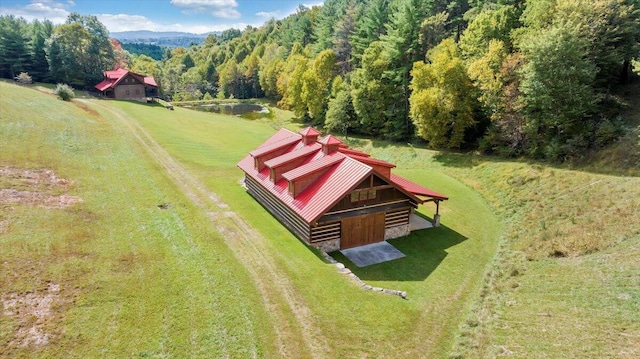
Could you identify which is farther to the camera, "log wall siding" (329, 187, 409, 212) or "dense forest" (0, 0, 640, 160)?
"dense forest" (0, 0, 640, 160)

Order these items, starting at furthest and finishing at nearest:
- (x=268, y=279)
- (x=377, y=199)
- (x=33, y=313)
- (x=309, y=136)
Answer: (x=309, y=136)
(x=377, y=199)
(x=268, y=279)
(x=33, y=313)

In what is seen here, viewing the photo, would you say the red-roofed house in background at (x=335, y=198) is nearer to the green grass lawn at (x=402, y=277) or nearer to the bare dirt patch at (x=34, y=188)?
the green grass lawn at (x=402, y=277)

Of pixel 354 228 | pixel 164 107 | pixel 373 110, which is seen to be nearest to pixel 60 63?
pixel 164 107

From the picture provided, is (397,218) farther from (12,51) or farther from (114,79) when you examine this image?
(12,51)

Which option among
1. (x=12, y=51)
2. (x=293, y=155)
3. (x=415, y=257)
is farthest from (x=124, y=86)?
(x=415, y=257)

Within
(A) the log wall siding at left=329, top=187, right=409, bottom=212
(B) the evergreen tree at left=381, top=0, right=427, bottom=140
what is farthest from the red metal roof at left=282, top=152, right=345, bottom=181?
(B) the evergreen tree at left=381, top=0, right=427, bottom=140

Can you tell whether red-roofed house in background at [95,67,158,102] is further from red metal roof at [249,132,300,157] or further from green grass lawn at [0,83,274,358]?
red metal roof at [249,132,300,157]

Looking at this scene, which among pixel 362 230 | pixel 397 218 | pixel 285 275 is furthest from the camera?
pixel 397 218
